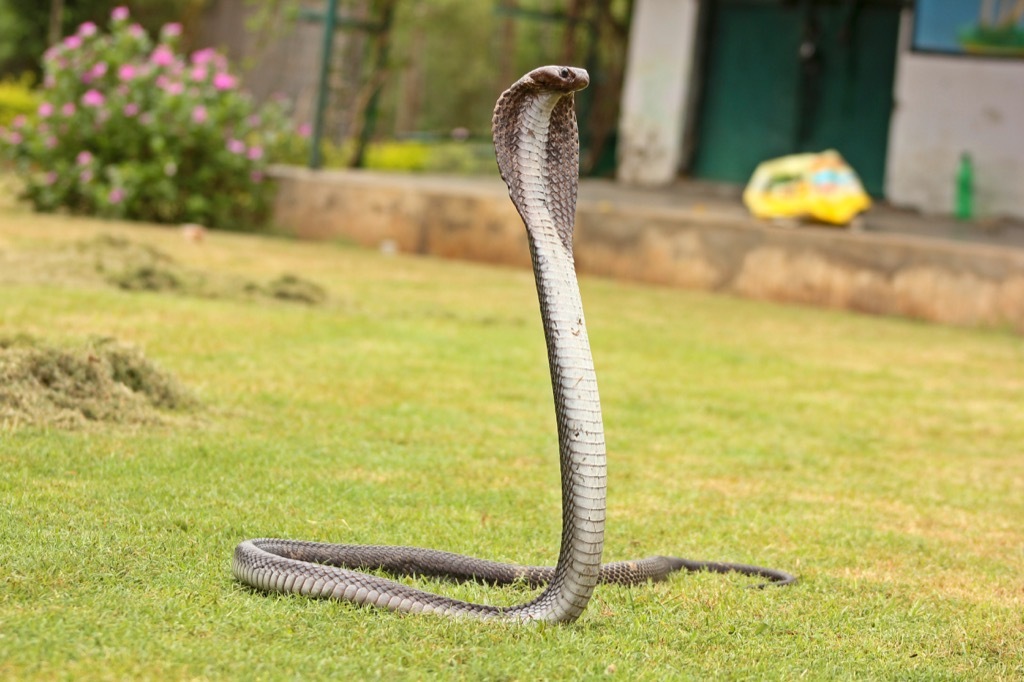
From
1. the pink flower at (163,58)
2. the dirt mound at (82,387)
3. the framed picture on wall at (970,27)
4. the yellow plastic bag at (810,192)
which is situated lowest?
the dirt mound at (82,387)

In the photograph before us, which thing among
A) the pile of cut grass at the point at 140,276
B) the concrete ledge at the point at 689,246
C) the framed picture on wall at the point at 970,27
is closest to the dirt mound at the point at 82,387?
the pile of cut grass at the point at 140,276

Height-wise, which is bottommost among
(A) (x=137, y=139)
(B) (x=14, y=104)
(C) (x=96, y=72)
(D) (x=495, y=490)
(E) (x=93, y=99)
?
(D) (x=495, y=490)

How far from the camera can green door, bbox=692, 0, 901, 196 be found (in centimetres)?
1426

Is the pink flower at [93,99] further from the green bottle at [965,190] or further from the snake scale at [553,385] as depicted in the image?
the snake scale at [553,385]

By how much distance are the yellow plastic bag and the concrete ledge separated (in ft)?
0.65

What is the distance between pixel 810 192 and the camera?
11.4m

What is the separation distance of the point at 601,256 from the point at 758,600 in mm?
8188

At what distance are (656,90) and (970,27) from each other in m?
3.28

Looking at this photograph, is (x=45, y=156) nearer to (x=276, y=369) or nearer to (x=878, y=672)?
(x=276, y=369)

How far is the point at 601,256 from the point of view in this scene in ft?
38.8

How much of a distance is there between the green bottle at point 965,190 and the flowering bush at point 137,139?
588 centimetres

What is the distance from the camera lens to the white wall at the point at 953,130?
13.3 metres

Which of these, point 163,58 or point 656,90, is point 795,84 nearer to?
point 656,90


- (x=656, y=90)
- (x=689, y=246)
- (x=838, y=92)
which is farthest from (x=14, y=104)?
(x=689, y=246)
